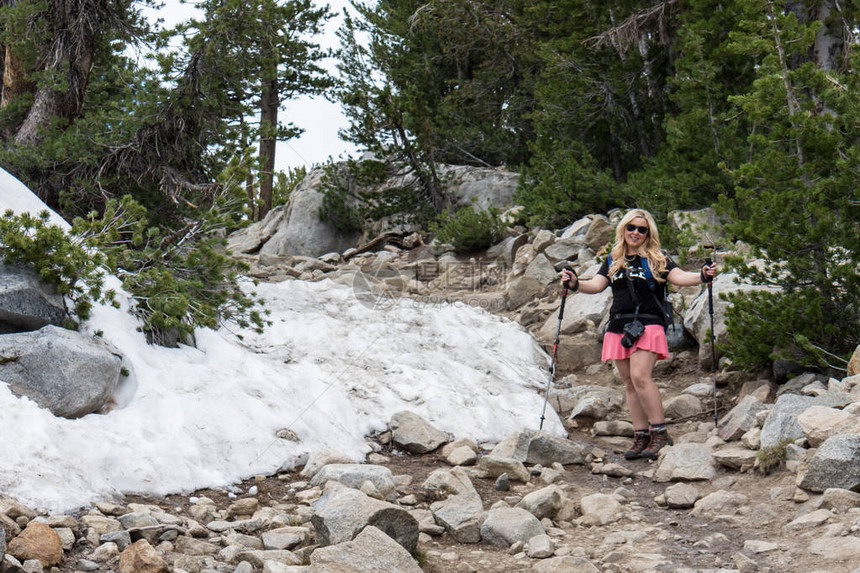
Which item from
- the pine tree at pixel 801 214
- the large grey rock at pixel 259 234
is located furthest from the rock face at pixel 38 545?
the large grey rock at pixel 259 234

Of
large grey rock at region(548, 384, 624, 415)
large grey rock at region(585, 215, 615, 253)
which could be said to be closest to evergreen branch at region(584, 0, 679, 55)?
large grey rock at region(585, 215, 615, 253)

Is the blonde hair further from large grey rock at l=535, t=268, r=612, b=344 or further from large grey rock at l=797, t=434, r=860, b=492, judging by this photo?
large grey rock at l=535, t=268, r=612, b=344

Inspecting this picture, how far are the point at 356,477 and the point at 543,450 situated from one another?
5.59 ft

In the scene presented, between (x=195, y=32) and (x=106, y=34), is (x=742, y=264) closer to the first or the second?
(x=195, y=32)

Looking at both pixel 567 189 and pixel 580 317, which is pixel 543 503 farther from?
pixel 567 189

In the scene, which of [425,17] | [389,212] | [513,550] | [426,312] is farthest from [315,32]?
[513,550]

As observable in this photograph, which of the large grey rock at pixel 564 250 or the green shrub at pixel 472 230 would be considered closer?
the large grey rock at pixel 564 250

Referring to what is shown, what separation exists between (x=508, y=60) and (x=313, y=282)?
9.74 meters

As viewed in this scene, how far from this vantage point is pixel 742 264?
6.43 m

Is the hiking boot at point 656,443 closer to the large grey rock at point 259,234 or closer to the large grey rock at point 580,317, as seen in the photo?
the large grey rock at point 580,317

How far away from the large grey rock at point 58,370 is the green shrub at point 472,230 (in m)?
9.14

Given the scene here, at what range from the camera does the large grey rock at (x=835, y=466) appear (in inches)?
165

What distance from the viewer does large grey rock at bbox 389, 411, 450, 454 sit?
246 inches

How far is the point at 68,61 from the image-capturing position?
31.2 feet
